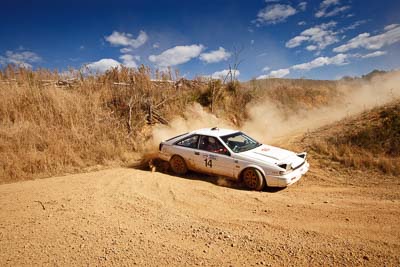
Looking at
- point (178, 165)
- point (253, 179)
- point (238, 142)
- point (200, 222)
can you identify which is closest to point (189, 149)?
point (178, 165)

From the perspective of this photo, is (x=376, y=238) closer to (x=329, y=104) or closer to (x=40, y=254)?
(x=40, y=254)

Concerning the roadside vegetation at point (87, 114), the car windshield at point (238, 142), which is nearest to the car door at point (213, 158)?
the car windshield at point (238, 142)

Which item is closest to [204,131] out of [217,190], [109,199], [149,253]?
[217,190]

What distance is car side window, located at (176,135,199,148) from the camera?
737 cm

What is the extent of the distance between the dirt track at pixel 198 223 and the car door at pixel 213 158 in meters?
0.43

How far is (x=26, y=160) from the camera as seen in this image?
7828 mm

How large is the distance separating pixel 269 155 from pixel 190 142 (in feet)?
7.76

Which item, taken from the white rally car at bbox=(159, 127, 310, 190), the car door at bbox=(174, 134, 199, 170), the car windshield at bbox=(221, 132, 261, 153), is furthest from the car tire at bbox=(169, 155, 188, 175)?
the car windshield at bbox=(221, 132, 261, 153)

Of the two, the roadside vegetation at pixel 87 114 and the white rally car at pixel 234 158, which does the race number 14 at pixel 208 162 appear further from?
the roadside vegetation at pixel 87 114

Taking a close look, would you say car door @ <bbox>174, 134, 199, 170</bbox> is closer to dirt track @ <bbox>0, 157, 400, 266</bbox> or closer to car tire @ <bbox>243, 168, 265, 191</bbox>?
dirt track @ <bbox>0, 157, 400, 266</bbox>

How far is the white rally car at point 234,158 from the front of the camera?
5926 millimetres

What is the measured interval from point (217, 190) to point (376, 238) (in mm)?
3284

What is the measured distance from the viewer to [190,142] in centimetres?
749

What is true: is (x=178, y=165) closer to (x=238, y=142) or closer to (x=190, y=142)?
Answer: (x=190, y=142)
